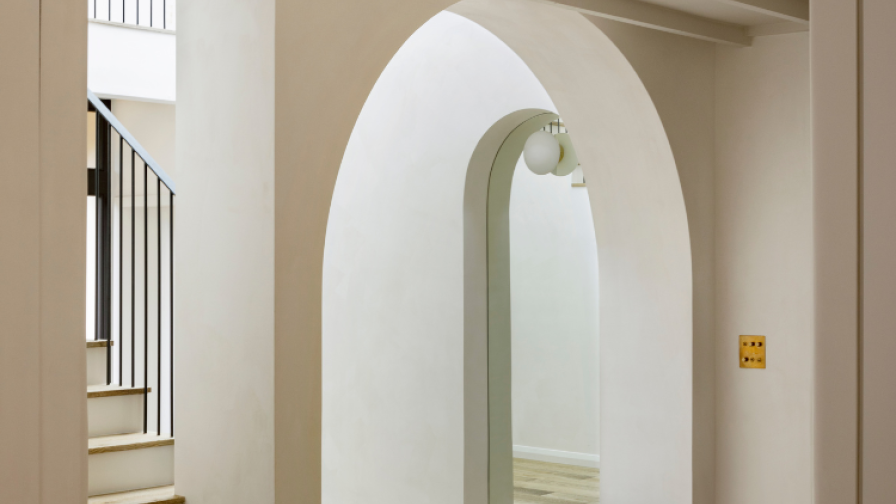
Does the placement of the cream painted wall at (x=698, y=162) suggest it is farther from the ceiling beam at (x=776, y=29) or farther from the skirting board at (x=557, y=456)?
the skirting board at (x=557, y=456)

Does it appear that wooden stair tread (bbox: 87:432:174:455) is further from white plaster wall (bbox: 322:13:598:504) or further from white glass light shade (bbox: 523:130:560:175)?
white glass light shade (bbox: 523:130:560:175)

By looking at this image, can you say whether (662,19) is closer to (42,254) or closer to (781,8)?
(781,8)

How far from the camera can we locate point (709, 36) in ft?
12.4

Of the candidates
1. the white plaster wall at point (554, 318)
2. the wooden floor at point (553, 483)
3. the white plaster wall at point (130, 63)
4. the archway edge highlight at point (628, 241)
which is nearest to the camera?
the archway edge highlight at point (628, 241)

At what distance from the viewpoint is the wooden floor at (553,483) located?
6.67m

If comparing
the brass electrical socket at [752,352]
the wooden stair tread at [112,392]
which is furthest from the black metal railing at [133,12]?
the brass electrical socket at [752,352]

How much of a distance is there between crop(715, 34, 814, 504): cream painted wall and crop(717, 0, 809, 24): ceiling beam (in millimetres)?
280

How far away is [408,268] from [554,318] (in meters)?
3.00

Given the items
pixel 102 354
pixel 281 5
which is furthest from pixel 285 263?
pixel 102 354

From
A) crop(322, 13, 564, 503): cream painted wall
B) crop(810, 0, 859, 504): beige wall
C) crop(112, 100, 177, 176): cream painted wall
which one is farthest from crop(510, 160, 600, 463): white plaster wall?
crop(810, 0, 859, 504): beige wall

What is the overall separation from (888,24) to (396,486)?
517 centimetres

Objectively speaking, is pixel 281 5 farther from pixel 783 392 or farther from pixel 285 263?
Result: pixel 783 392

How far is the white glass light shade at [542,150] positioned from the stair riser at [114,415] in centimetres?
275

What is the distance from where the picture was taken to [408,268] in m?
5.29
